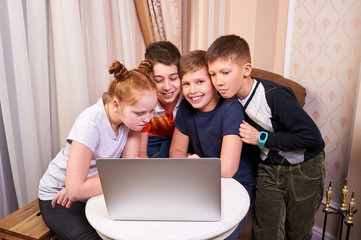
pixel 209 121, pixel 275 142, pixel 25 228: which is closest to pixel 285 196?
pixel 275 142

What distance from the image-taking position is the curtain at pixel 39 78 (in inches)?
63.7

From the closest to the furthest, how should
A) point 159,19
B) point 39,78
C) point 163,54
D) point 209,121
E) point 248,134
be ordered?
point 248,134
point 209,121
point 163,54
point 39,78
point 159,19

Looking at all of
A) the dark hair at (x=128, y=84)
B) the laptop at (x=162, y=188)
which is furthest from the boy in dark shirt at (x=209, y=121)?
the laptop at (x=162, y=188)

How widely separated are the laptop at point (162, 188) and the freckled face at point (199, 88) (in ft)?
1.84

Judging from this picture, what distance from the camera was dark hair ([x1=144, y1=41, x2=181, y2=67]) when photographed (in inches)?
59.2

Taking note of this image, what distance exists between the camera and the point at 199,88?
136 centimetres

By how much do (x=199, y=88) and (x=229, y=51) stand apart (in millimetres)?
206

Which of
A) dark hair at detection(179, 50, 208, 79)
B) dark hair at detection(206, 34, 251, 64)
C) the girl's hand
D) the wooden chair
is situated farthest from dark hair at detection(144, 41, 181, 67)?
the wooden chair

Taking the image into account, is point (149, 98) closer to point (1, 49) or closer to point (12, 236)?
point (12, 236)

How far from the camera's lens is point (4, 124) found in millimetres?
1612

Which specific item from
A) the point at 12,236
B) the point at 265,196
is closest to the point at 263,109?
the point at 265,196

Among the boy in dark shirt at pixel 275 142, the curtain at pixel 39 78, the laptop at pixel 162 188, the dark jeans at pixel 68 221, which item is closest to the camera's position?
the laptop at pixel 162 188

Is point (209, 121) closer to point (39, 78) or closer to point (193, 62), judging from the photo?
point (193, 62)

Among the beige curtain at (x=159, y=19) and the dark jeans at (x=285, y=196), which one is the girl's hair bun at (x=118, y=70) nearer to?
the dark jeans at (x=285, y=196)
